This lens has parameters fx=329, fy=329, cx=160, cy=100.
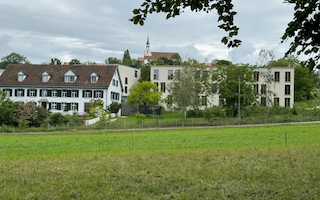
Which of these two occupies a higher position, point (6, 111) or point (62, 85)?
point (62, 85)

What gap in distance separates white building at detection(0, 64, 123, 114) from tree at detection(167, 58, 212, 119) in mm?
12164

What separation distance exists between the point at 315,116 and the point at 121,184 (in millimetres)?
46001

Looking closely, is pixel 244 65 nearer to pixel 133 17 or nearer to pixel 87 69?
pixel 87 69

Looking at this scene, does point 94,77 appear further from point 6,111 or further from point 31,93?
point 6,111

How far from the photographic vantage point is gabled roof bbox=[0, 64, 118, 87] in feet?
181

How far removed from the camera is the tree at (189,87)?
45.7 metres

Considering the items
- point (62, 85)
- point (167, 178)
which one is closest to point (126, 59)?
point (62, 85)

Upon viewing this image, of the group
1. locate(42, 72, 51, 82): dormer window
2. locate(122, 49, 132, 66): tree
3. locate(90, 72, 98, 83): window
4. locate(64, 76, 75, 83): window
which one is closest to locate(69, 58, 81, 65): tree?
locate(122, 49, 132, 66): tree

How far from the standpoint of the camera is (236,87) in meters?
50.8

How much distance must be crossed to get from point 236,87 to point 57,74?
3041cm

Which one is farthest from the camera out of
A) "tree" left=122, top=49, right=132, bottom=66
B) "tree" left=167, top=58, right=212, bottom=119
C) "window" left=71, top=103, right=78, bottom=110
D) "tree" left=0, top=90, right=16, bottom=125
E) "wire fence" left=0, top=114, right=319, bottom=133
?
"tree" left=122, top=49, right=132, bottom=66

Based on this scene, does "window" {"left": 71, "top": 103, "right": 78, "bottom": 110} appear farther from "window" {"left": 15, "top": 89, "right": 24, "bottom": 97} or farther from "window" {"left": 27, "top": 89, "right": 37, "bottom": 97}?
"window" {"left": 15, "top": 89, "right": 24, "bottom": 97}

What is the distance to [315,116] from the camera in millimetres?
47594

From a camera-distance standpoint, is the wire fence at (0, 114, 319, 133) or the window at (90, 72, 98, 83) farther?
the window at (90, 72, 98, 83)
